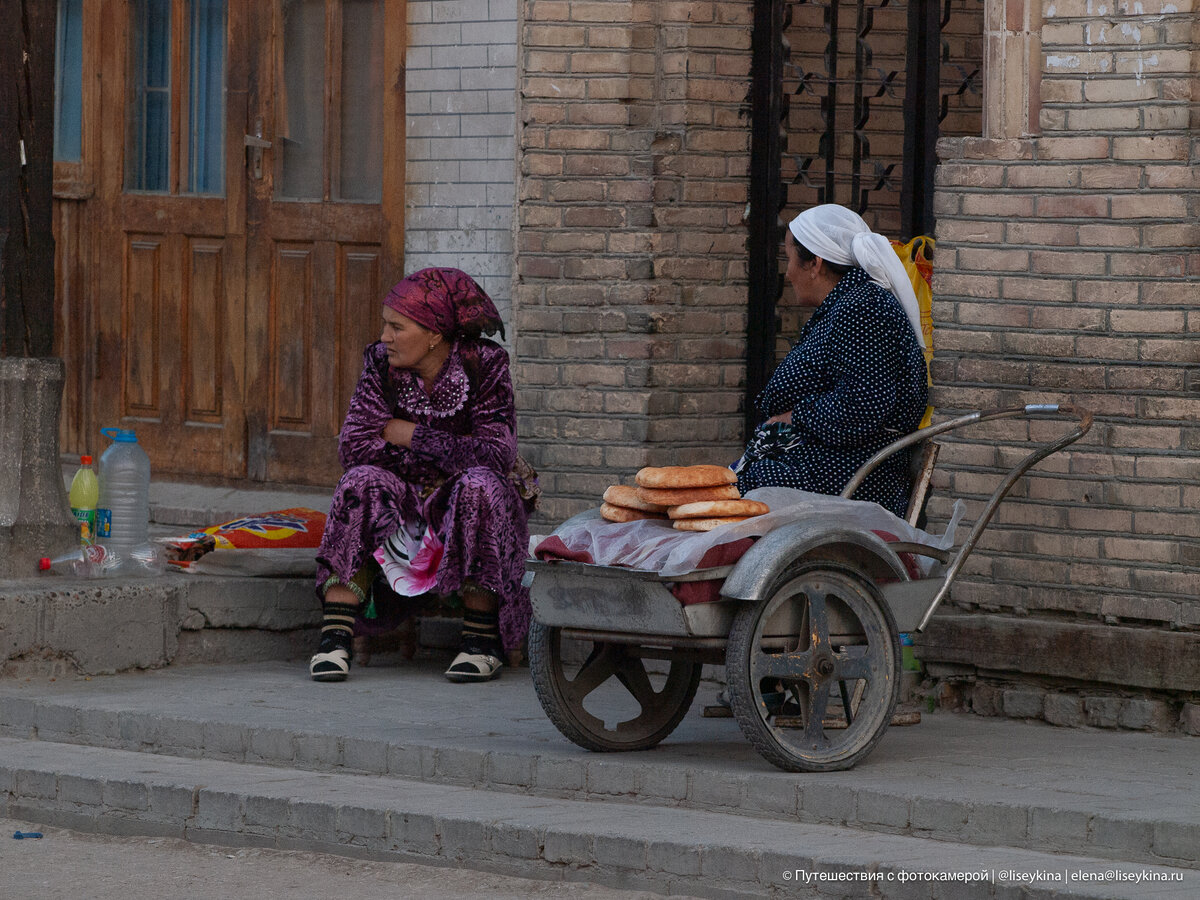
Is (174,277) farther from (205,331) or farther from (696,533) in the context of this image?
(696,533)

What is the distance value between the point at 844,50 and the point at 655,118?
80cm

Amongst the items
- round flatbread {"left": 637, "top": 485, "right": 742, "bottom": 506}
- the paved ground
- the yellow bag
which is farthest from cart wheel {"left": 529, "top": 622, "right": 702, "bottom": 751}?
the yellow bag

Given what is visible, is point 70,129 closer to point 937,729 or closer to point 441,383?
point 441,383

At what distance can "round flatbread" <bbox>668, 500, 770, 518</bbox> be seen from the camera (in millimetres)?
5660

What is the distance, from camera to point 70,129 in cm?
1047

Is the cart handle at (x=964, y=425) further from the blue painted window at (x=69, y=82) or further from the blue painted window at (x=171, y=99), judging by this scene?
the blue painted window at (x=69, y=82)

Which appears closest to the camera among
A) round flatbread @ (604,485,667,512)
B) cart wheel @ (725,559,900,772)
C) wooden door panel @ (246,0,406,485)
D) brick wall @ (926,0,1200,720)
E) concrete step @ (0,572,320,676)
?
cart wheel @ (725,559,900,772)

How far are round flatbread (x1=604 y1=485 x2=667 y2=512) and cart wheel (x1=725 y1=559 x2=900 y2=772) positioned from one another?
0.47 metres

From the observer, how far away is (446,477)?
7.61 m

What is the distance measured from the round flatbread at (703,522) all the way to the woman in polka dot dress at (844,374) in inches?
28.8

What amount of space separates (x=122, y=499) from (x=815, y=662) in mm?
3417

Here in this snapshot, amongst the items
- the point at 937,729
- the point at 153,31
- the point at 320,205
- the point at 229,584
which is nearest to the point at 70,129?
the point at 153,31

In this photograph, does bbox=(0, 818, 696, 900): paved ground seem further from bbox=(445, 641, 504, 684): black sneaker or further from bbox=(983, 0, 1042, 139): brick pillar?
bbox=(983, 0, 1042, 139): brick pillar

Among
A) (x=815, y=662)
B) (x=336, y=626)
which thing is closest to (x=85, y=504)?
(x=336, y=626)
